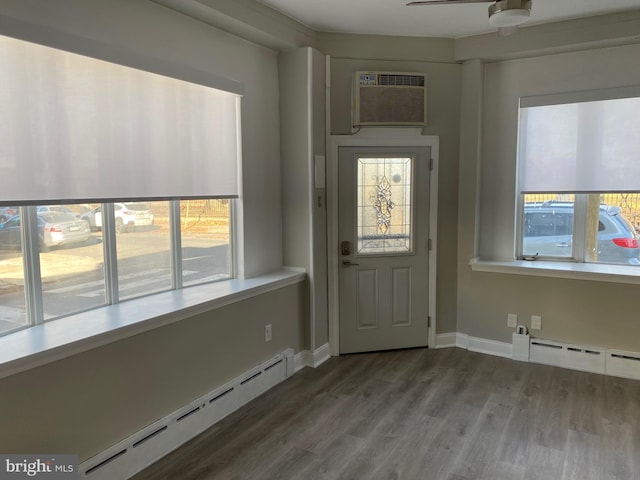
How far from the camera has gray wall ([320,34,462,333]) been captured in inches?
157

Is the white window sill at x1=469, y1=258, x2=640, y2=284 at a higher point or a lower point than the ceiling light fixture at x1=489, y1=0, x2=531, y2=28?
lower

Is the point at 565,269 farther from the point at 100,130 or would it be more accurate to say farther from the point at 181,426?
the point at 100,130

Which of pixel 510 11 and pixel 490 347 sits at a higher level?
pixel 510 11

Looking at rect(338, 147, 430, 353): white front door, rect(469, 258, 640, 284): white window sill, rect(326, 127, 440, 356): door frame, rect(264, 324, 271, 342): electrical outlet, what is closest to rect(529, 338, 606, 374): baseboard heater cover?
rect(469, 258, 640, 284): white window sill

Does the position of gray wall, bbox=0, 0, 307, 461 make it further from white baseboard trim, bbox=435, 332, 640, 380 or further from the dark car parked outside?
the dark car parked outside

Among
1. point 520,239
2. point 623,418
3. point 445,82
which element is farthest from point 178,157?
point 623,418

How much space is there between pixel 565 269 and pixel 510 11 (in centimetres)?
242

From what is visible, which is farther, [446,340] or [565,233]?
[446,340]

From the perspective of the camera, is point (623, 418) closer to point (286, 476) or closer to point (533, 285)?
point (533, 285)

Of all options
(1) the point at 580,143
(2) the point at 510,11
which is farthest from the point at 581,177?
(2) the point at 510,11

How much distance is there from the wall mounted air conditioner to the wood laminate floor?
2.15m

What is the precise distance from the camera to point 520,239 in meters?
4.25

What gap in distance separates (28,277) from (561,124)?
4076 mm

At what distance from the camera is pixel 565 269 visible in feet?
12.7
